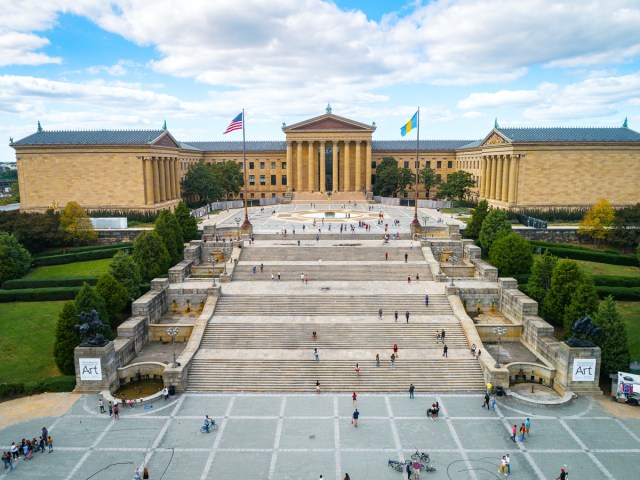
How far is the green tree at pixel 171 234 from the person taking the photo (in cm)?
5572

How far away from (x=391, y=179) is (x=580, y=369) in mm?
76882

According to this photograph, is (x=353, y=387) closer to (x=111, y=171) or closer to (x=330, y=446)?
(x=330, y=446)

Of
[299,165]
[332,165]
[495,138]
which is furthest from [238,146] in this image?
[495,138]

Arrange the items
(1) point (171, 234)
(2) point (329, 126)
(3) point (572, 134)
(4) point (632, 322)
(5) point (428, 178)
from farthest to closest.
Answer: (2) point (329, 126), (5) point (428, 178), (3) point (572, 134), (1) point (171, 234), (4) point (632, 322)

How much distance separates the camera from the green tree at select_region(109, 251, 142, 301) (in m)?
44.3

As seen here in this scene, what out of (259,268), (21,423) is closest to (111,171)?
(259,268)

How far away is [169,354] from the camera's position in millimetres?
39031

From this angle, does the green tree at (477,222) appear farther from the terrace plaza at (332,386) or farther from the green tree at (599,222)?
the green tree at (599,222)

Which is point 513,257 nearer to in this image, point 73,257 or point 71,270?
point 71,270

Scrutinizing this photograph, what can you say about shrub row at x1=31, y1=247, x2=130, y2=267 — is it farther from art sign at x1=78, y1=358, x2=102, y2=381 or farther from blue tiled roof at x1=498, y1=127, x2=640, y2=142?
blue tiled roof at x1=498, y1=127, x2=640, y2=142

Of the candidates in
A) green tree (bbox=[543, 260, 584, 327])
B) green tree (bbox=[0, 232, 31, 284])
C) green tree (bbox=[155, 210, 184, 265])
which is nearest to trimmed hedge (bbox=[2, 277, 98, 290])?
green tree (bbox=[0, 232, 31, 284])

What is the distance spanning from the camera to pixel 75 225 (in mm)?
62531

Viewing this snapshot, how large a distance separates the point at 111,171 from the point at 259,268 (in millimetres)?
41665

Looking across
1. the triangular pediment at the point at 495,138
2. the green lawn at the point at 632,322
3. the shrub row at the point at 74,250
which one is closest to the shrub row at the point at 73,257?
the shrub row at the point at 74,250
